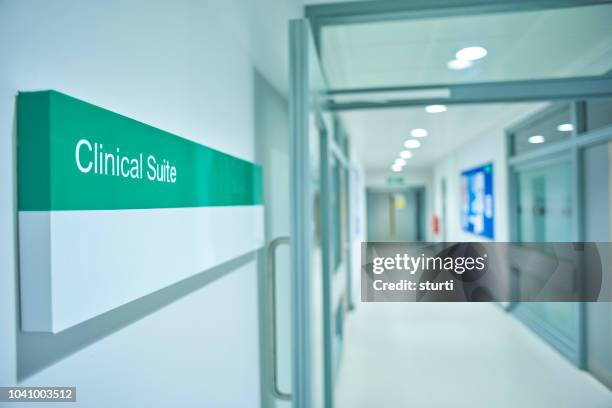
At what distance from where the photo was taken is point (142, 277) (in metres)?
0.72

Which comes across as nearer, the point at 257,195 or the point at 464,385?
the point at 257,195

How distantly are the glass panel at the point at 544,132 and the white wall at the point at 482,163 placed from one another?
3.9 inches

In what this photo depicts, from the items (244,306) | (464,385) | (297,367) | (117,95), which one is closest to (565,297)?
(464,385)

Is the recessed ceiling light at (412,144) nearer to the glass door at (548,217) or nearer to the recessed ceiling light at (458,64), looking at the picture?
the glass door at (548,217)

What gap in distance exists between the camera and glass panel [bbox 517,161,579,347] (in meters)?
2.36

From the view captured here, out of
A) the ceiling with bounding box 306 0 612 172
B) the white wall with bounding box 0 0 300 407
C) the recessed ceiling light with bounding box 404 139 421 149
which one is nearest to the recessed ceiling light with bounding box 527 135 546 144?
the ceiling with bounding box 306 0 612 172

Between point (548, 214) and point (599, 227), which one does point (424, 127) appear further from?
point (599, 227)

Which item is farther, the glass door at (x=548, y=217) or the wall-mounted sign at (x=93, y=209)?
the glass door at (x=548, y=217)

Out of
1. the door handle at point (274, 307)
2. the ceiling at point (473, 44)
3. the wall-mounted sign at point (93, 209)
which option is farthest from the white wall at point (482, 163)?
the wall-mounted sign at point (93, 209)

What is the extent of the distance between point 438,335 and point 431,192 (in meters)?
1.15

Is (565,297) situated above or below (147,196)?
below

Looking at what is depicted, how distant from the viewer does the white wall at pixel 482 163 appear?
250cm

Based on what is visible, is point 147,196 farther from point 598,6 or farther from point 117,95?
point 598,6

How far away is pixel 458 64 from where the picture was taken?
1.96 m
